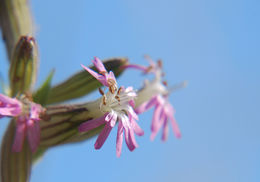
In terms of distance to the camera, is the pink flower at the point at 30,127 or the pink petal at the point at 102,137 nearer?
the pink petal at the point at 102,137

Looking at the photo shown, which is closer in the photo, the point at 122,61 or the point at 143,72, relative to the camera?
the point at 122,61

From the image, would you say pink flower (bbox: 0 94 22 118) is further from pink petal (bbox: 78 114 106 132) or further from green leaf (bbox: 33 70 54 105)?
pink petal (bbox: 78 114 106 132)

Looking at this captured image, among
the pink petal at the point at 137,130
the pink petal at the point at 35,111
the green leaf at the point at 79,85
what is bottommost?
the pink petal at the point at 137,130

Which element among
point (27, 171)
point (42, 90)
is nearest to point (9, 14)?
point (42, 90)

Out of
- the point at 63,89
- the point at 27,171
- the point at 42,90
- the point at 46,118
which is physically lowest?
the point at 27,171

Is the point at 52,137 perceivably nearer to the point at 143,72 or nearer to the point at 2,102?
the point at 2,102

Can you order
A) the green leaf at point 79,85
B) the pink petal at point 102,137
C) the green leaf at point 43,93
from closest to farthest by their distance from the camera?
the pink petal at point 102,137 → the green leaf at point 43,93 → the green leaf at point 79,85

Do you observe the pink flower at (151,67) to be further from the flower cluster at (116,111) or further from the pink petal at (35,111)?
the pink petal at (35,111)

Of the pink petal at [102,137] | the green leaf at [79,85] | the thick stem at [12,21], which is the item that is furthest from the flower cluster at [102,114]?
the thick stem at [12,21]
